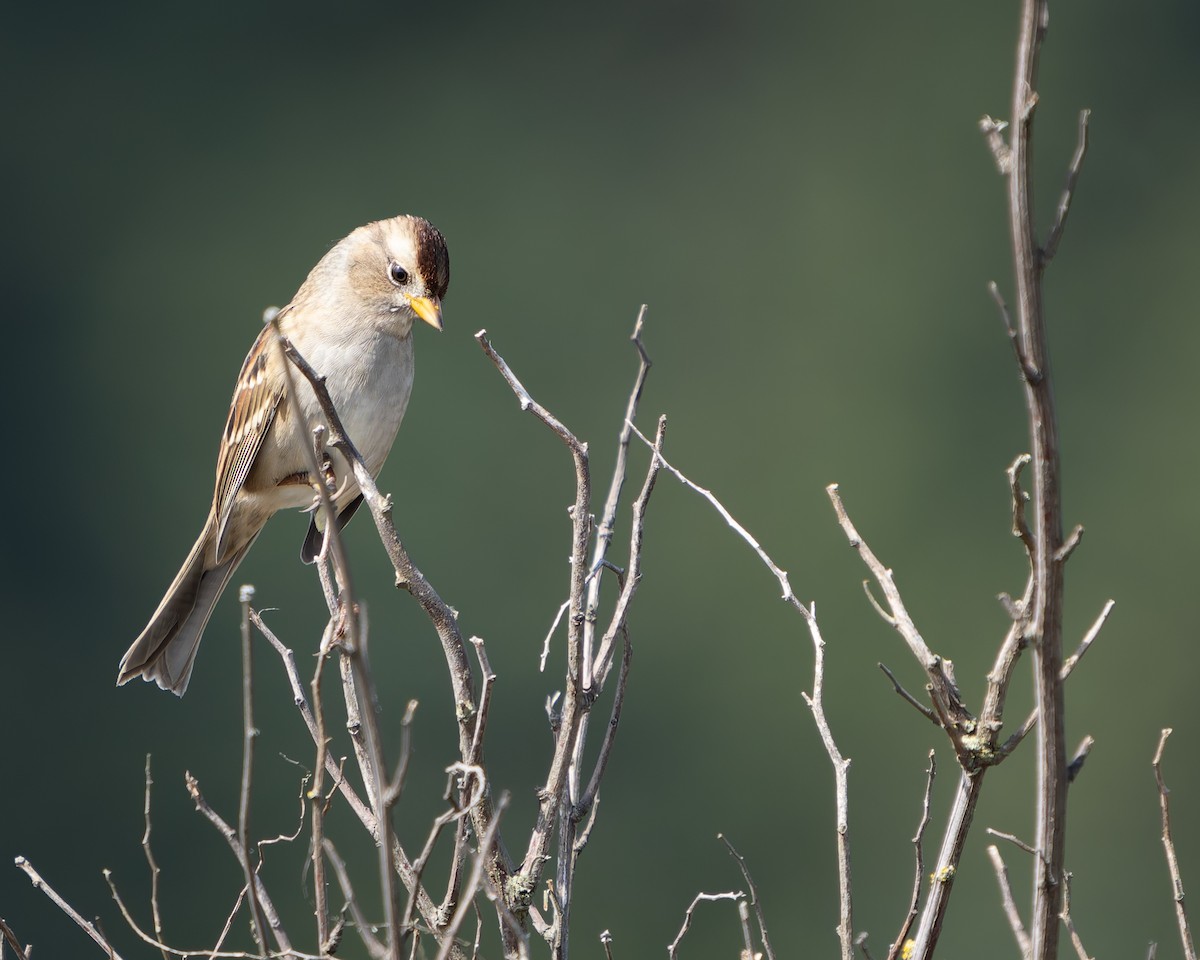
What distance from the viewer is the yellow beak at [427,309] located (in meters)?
3.68

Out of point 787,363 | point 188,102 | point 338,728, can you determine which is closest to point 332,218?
point 188,102

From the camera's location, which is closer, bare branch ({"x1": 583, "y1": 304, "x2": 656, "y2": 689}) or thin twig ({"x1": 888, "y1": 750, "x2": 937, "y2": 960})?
thin twig ({"x1": 888, "y1": 750, "x2": 937, "y2": 960})

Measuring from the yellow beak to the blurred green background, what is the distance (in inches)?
231

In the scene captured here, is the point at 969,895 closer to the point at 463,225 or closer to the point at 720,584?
the point at 720,584

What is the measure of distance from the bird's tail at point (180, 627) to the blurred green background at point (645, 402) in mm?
5620

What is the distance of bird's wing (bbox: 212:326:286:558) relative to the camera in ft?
12.4

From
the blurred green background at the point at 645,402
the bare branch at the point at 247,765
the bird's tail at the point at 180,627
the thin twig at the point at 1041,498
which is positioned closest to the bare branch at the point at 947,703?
the thin twig at the point at 1041,498

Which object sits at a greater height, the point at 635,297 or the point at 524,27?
the point at 524,27

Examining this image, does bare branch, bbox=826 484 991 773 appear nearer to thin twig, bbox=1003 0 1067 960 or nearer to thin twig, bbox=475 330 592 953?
thin twig, bbox=1003 0 1067 960

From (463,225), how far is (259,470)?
10058mm

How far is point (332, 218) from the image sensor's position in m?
13.4

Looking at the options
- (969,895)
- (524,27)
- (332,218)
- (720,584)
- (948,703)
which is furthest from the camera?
(524,27)

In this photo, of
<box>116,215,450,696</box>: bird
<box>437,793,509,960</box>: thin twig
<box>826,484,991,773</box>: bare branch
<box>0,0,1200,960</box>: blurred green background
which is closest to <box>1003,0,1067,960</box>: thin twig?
<box>826,484,991,773</box>: bare branch

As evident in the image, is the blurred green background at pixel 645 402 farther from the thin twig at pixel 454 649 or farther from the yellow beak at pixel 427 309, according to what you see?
the thin twig at pixel 454 649
